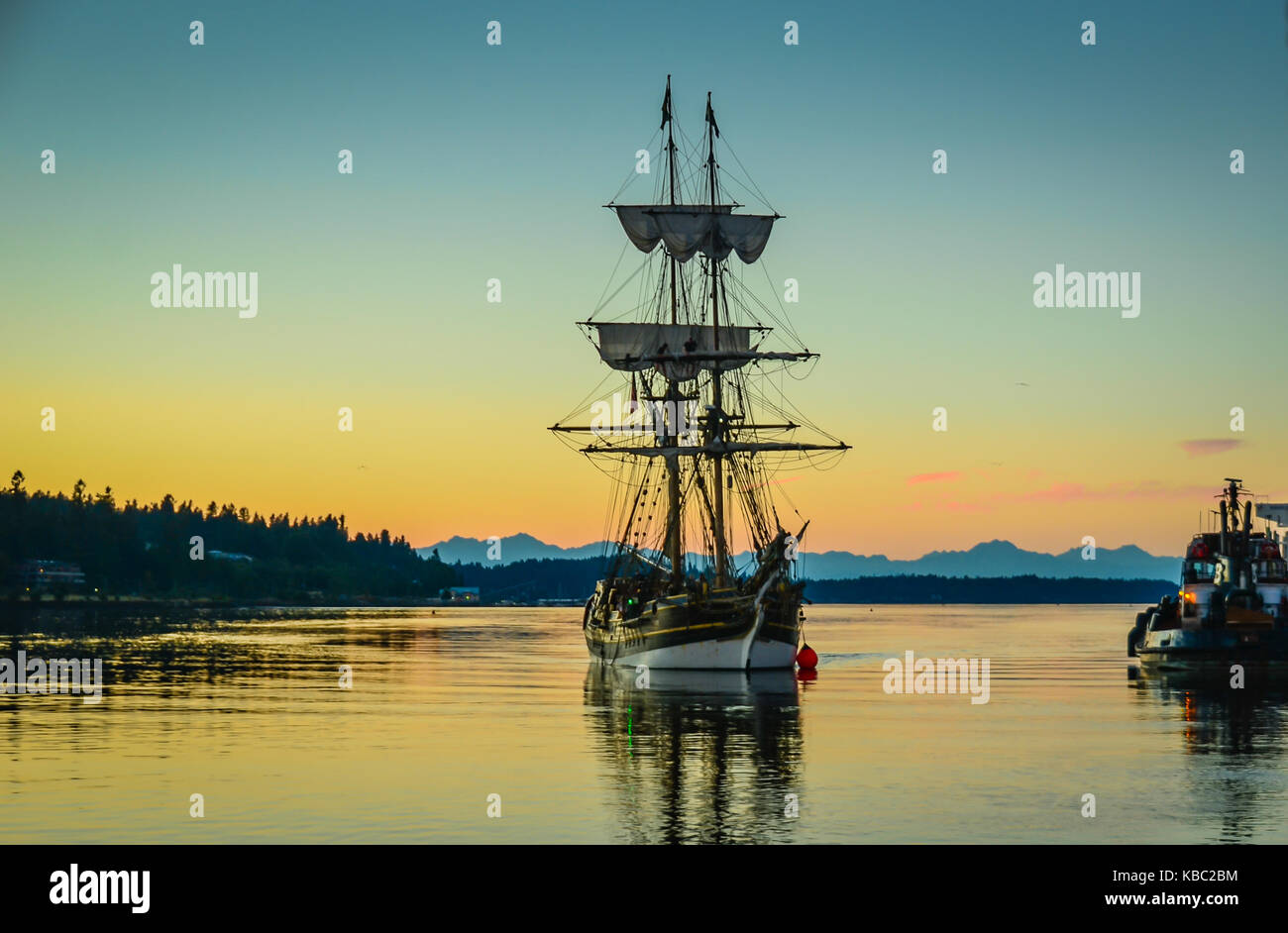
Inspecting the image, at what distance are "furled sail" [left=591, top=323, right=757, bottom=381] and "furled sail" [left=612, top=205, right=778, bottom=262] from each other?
5.44 metres

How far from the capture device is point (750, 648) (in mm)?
84438

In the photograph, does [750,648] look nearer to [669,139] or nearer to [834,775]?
[669,139]

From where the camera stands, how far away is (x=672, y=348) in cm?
10456

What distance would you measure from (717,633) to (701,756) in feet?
129

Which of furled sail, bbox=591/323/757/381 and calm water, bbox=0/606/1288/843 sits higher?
furled sail, bbox=591/323/757/381

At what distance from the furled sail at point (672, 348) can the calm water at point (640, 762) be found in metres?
23.9

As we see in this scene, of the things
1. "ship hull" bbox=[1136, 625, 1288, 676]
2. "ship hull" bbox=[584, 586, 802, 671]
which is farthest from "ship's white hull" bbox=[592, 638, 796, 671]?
"ship hull" bbox=[1136, 625, 1288, 676]

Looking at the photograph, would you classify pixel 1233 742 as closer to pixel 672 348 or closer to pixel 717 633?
pixel 717 633

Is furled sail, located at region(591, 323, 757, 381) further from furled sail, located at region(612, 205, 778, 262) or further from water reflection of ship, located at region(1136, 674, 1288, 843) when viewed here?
water reflection of ship, located at region(1136, 674, 1288, 843)

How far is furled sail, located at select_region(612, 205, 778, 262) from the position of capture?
9931 centimetres

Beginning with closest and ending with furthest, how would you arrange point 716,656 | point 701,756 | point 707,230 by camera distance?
1. point 701,756
2. point 716,656
3. point 707,230

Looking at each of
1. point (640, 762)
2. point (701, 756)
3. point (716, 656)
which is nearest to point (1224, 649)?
point (716, 656)

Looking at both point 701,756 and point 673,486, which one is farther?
point 673,486

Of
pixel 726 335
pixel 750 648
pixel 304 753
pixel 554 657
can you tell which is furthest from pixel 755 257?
pixel 304 753
